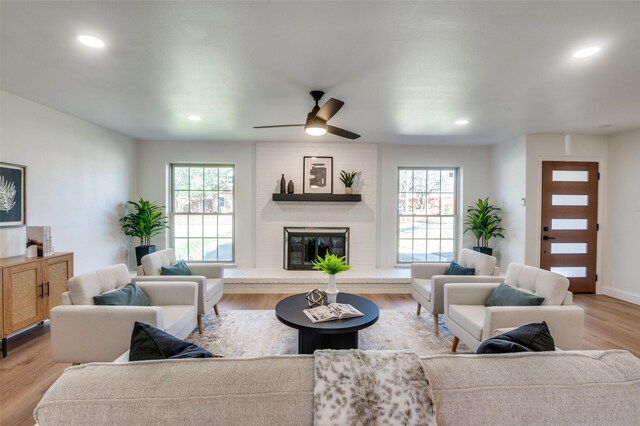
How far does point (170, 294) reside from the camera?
115 inches

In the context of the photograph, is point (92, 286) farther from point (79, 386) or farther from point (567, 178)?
point (567, 178)

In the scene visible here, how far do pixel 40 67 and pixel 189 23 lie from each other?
5.20 ft

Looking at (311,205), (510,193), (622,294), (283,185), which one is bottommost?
(622,294)

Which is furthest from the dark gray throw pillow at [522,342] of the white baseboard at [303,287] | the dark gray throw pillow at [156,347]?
the white baseboard at [303,287]

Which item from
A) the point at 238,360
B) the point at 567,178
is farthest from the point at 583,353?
the point at 567,178

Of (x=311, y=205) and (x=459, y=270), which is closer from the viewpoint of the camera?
(x=459, y=270)

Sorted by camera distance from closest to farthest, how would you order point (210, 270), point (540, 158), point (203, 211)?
point (210, 270)
point (540, 158)
point (203, 211)

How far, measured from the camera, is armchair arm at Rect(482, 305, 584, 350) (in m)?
2.28

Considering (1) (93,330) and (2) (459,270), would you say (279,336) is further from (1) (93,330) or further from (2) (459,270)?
(2) (459,270)

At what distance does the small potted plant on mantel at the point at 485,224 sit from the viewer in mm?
5195

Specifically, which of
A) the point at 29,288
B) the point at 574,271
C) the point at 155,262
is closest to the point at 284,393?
the point at 155,262

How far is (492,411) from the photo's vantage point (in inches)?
36.4

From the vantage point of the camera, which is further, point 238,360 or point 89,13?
point 89,13

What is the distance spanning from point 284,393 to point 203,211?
16.9ft
